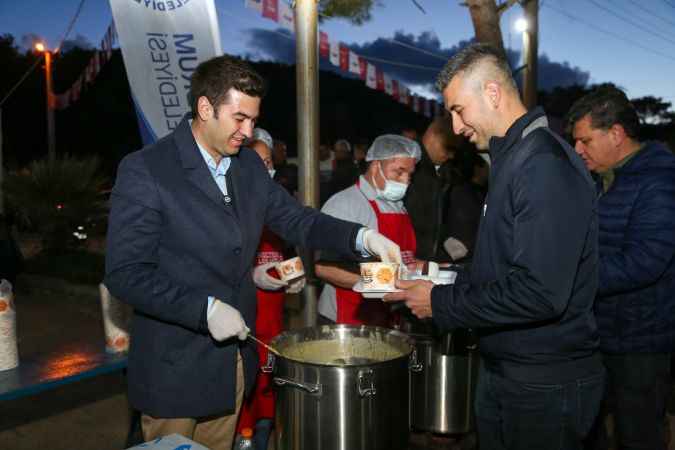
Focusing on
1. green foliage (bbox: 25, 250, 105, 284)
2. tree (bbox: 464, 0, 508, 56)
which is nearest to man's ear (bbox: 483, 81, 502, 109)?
tree (bbox: 464, 0, 508, 56)

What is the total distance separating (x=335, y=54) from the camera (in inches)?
433

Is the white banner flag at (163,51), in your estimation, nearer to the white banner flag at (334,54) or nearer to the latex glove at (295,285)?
the latex glove at (295,285)

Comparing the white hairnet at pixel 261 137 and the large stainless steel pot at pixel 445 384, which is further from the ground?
the white hairnet at pixel 261 137

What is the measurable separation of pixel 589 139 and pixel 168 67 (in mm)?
2874

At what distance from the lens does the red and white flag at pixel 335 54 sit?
35.8 ft

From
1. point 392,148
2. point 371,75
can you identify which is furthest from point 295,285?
point 371,75

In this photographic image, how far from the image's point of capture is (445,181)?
4898mm

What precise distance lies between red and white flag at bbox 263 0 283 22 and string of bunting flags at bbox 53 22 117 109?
2.25 m

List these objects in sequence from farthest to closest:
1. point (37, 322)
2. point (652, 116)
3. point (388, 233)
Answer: point (652, 116) → point (37, 322) → point (388, 233)

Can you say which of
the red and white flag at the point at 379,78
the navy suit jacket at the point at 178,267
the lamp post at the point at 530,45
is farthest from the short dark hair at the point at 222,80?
the red and white flag at the point at 379,78

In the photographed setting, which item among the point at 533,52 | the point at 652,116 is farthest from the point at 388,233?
the point at 652,116

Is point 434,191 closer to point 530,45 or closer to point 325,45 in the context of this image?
point 530,45

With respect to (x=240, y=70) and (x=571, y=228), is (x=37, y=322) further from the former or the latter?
(x=571, y=228)

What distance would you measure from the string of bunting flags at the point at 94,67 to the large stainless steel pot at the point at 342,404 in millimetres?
7289
